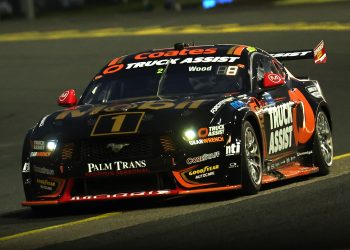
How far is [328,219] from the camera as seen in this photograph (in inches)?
328

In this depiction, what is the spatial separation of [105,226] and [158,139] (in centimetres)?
105

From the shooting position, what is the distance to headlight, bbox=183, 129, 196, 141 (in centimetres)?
975

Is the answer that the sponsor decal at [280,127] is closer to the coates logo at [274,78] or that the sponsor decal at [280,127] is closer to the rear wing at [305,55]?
the coates logo at [274,78]

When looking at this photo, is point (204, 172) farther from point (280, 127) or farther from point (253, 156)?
point (280, 127)

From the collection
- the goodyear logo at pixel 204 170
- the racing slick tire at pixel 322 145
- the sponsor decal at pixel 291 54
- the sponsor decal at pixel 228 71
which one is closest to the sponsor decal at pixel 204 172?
the goodyear logo at pixel 204 170

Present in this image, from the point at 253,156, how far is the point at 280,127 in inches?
33.5

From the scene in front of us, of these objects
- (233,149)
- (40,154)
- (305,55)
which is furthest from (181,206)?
(305,55)

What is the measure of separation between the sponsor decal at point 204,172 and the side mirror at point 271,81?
1.35m

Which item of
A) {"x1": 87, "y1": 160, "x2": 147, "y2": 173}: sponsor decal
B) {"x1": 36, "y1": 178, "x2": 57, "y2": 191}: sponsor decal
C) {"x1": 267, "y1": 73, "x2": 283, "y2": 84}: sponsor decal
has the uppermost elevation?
{"x1": 267, "y1": 73, "x2": 283, "y2": 84}: sponsor decal

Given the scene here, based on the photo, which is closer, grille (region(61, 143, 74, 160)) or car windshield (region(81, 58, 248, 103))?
grille (region(61, 143, 74, 160))

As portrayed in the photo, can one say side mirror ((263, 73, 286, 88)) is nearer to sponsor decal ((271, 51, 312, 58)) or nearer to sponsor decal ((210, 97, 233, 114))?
sponsor decal ((210, 97, 233, 114))

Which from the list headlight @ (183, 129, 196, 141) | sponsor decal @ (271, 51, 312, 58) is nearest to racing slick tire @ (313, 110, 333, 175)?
sponsor decal @ (271, 51, 312, 58)

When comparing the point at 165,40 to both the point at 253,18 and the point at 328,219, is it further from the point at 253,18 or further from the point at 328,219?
the point at 328,219

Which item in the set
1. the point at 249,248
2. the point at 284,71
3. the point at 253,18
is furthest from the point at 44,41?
the point at 249,248
